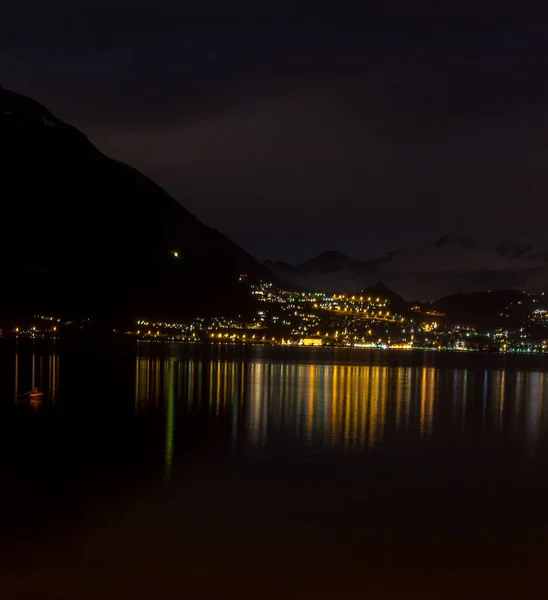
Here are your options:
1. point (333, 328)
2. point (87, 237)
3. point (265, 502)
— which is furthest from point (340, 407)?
point (333, 328)

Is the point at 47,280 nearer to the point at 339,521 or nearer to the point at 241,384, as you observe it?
the point at 241,384

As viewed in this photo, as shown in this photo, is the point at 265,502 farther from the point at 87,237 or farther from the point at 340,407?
the point at 87,237

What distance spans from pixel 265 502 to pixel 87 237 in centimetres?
9681

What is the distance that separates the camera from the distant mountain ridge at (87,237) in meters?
88.2

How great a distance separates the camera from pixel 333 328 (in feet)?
427

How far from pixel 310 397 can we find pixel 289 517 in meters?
14.0

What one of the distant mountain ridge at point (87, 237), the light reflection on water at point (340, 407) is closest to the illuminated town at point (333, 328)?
the distant mountain ridge at point (87, 237)

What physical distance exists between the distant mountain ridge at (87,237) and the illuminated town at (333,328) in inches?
137

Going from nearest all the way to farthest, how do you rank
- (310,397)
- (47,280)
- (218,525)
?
1. (218,525)
2. (310,397)
3. (47,280)

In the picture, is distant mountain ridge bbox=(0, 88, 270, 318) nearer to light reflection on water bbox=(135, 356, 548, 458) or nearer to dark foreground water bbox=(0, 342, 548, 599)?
light reflection on water bbox=(135, 356, 548, 458)


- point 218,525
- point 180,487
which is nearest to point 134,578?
point 218,525

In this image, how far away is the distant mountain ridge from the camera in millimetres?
88250

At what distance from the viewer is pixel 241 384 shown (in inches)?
1070

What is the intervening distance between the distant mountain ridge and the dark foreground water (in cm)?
6899
